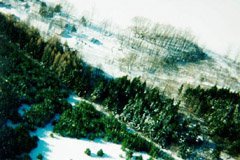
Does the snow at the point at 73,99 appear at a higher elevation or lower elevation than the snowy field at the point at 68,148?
higher

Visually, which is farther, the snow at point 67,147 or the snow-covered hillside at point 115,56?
the snow-covered hillside at point 115,56

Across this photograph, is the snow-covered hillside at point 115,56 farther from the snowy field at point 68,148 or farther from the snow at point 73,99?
the snowy field at point 68,148

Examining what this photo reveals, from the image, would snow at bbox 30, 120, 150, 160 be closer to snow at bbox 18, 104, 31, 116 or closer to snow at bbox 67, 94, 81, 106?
snow at bbox 18, 104, 31, 116

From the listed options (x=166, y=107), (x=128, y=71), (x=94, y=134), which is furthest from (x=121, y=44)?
(x=94, y=134)

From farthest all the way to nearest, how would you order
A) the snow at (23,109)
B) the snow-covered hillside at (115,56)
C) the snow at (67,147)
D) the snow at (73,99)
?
the snow-covered hillside at (115,56) → the snow at (73,99) → the snow at (23,109) → the snow at (67,147)

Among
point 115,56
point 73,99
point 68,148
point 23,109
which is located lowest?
point 68,148

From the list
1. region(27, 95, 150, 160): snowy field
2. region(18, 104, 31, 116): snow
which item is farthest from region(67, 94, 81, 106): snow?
region(27, 95, 150, 160): snowy field

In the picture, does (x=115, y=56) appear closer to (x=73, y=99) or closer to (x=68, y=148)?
(x=73, y=99)

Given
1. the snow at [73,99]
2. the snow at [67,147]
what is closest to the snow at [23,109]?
the snow at [67,147]

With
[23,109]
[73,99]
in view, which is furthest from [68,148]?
[73,99]

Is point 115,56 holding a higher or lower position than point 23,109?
higher

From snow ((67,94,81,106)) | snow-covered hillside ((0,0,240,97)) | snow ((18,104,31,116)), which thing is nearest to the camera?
snow ((18,104,31,116))

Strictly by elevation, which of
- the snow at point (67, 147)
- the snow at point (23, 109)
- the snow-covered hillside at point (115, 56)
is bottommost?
the snow at point (67, 147)

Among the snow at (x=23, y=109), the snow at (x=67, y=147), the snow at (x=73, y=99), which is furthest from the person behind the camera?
the snow at (x=73, y=99)
